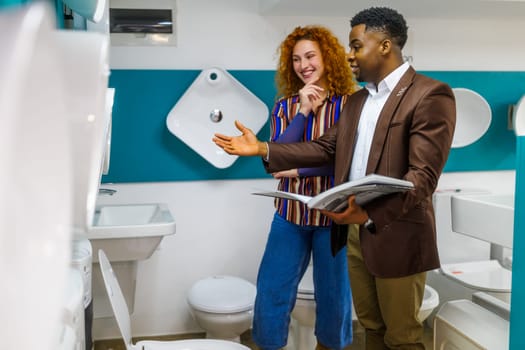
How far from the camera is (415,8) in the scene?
2816 mm

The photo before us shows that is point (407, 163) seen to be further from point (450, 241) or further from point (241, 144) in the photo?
point (450, 241)

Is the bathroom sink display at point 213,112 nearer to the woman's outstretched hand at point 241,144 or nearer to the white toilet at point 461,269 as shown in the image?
the woman's outstretched hand at point 241,144

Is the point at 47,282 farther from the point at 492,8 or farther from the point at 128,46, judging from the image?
the point at 492,8

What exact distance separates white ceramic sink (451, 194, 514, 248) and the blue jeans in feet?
1.84

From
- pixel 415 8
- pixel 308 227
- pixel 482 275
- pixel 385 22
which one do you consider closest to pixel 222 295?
pixel 308 227

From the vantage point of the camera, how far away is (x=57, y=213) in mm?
427

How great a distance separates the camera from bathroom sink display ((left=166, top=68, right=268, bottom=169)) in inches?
116

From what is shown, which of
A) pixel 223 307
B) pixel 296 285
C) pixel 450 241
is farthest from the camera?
pixel 450 241

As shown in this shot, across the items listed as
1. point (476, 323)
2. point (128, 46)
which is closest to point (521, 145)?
point (476, 323)

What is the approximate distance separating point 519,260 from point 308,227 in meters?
0.83

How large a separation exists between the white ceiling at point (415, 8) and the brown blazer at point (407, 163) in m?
0.99

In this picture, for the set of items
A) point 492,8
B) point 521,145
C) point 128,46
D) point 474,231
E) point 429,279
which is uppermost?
point 492,8

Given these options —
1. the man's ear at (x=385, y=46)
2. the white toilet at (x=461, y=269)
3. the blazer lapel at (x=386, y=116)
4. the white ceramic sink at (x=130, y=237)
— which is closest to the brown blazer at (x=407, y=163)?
the blazer lapel at (x=386, y=116)

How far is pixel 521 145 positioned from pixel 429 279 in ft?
5.56
